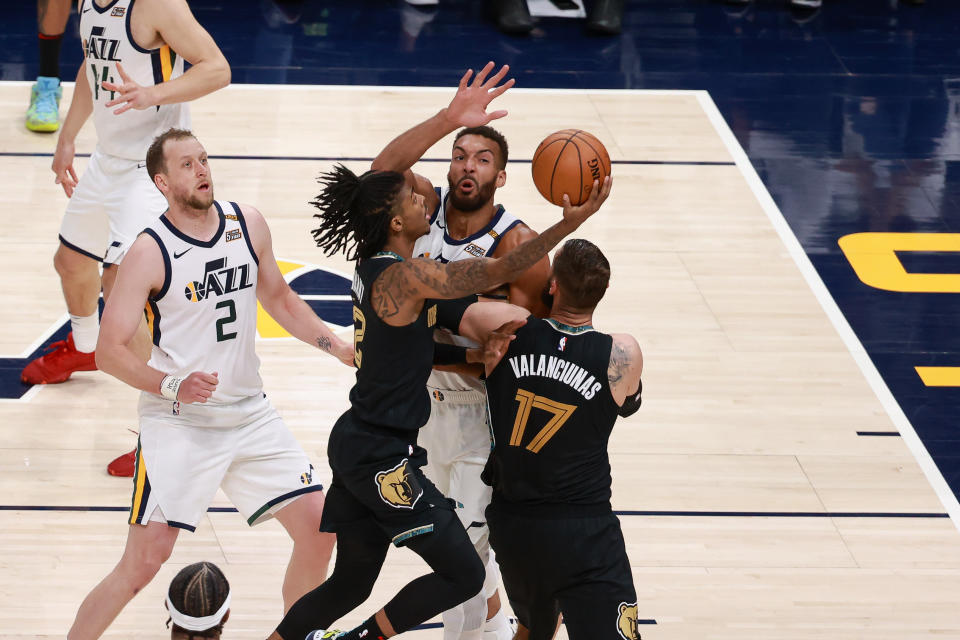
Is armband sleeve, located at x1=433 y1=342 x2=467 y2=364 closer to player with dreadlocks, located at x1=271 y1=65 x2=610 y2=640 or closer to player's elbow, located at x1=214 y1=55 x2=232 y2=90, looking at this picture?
player with dreadlocks, located at x1=271 y1=65 x2=610 y2=640

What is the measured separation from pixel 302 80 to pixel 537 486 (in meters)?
7.13

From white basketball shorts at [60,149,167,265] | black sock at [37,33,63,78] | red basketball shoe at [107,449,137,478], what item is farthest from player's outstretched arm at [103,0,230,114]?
black sock at [37,33,63,78]

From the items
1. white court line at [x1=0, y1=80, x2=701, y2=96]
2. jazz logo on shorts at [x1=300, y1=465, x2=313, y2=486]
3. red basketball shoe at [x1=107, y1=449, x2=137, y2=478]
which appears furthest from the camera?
white court line at [x1=0, y1=80, x2=701, y2=96]

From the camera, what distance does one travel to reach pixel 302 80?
35.3 ft

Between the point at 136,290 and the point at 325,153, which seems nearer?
the point at 136,290

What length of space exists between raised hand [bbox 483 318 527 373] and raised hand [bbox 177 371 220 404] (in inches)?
38.3

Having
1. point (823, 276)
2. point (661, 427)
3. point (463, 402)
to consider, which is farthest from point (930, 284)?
point (463, 402)

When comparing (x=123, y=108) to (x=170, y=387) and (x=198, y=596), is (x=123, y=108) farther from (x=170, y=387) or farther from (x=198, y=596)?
(x=198, y=596)

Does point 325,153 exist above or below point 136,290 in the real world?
below

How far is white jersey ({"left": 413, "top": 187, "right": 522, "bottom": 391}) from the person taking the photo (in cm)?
481

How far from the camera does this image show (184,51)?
5.86m

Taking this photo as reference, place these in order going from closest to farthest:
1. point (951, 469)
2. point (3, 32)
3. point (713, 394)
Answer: point (951, 469), point (713, 394), point (3, 32)

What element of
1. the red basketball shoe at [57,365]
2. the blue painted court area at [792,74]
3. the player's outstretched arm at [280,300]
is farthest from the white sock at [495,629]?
the blue painted court area at [792,74]

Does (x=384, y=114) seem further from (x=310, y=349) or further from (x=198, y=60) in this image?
(x=198, y=60)
